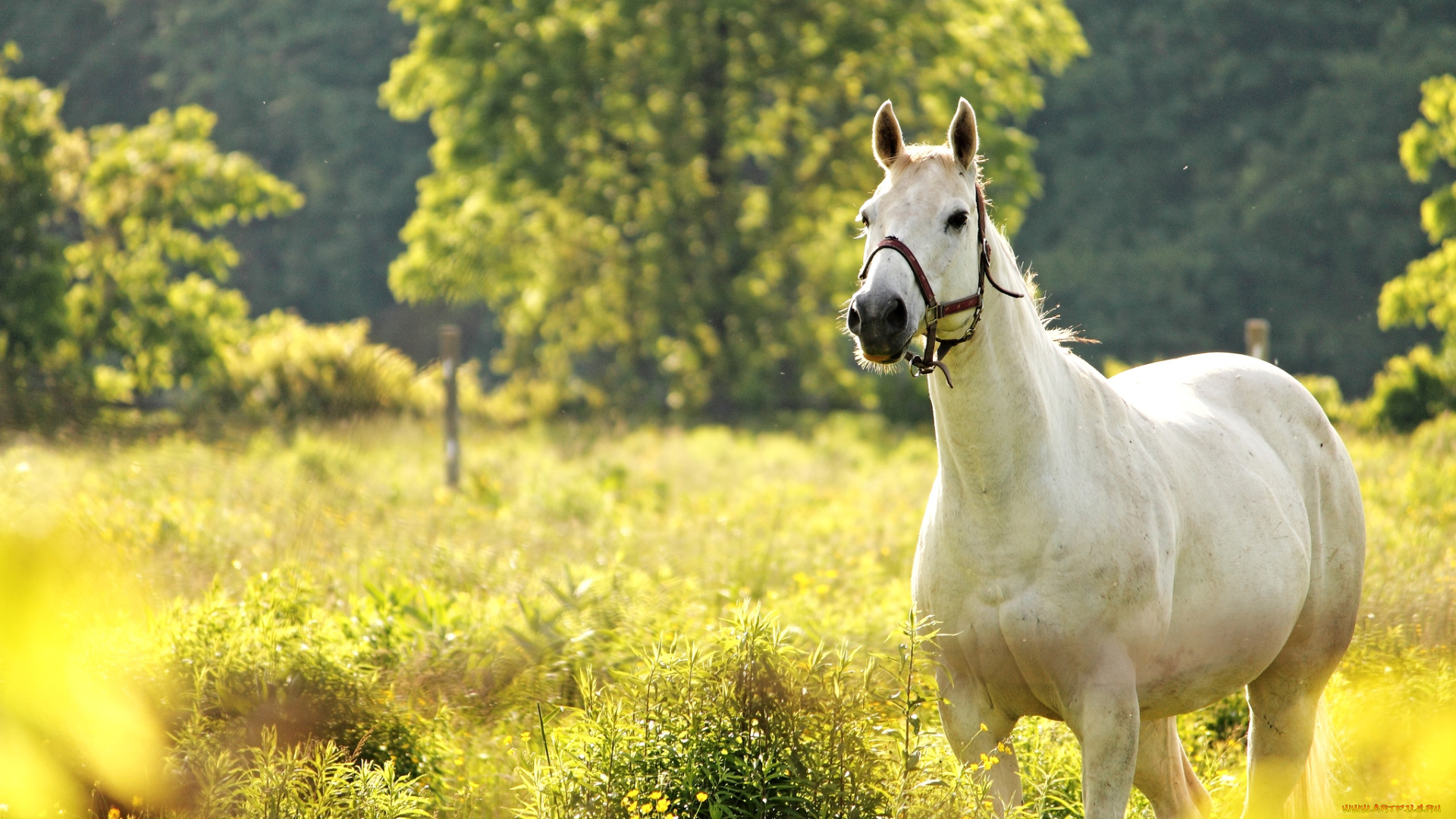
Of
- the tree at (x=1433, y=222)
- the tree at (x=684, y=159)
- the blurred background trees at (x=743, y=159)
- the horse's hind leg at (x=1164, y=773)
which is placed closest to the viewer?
the horse's hind leg at (x=1164, y=773)

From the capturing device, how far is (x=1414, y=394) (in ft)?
54.1

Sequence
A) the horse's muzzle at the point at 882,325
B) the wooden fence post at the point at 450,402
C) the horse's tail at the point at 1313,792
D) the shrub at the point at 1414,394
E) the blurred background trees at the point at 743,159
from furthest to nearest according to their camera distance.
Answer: the blurred background trees at the point at 743,159
the shrub at the point at 1414,394
the wooden fence post at the point at 450,402
the horse's tail at the point at 1313,792
the horse's muzzle at the point at 882,325

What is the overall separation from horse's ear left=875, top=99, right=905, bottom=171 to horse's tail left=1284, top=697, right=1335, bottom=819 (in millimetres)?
2598

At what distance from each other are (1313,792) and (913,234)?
2726 millimetres

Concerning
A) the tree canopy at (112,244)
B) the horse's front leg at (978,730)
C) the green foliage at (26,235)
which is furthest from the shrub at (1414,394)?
the green foliage at (26,235)

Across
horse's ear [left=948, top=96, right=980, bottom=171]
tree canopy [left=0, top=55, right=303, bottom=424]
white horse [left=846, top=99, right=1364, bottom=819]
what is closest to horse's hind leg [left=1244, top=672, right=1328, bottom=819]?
white horse [left=846, top=99, right=1364, bottom=819]

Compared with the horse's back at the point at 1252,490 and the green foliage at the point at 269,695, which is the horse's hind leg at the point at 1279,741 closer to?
the horse's back at the point at 1252,490

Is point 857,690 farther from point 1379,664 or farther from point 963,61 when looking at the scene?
point 963,61

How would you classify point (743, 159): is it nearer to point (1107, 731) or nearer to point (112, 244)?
point (112, 244)

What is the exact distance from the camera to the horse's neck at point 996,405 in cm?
331

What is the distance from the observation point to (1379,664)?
5.29 metres

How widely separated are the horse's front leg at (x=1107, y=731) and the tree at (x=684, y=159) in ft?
59.5

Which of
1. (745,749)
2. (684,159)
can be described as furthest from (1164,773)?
(684,159)

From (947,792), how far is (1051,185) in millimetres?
34448
